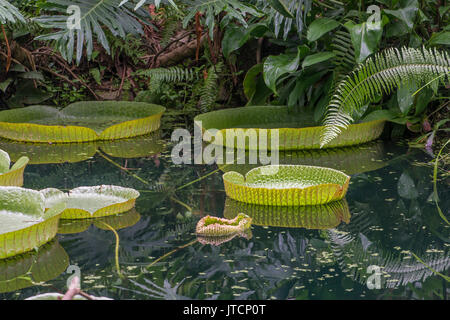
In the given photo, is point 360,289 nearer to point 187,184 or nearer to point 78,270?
point 78,270

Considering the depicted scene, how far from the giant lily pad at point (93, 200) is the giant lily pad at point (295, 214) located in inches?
14.1

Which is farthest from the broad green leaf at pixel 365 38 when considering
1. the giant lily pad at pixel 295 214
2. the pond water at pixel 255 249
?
the giant lily pad at pixel 295 214

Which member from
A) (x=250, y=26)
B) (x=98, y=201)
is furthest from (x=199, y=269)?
(x=250, y=26)

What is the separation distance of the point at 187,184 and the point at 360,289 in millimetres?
1140

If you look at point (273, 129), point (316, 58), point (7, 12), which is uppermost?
point (7, 12)

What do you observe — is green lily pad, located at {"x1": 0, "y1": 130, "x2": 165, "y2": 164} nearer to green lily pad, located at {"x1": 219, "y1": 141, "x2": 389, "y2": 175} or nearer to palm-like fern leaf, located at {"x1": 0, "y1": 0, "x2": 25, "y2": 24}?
green lily pad, located at {"x1": 219, "y1": 141, "x2": 389, "y2": 175}

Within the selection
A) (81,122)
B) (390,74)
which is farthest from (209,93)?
(390,74)

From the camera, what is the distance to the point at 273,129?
9.77ft

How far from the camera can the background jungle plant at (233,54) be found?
2.98m

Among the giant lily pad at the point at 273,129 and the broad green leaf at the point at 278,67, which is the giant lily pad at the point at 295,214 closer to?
the giant lily pad at the point at 273,129

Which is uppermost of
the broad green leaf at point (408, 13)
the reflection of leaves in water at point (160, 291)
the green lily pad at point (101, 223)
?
the broad green leaf at point (408, 13)

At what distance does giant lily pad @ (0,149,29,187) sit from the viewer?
2275 mm

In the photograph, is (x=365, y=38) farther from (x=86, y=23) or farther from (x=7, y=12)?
(x=7, y=12)

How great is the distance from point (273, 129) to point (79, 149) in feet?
3.33
